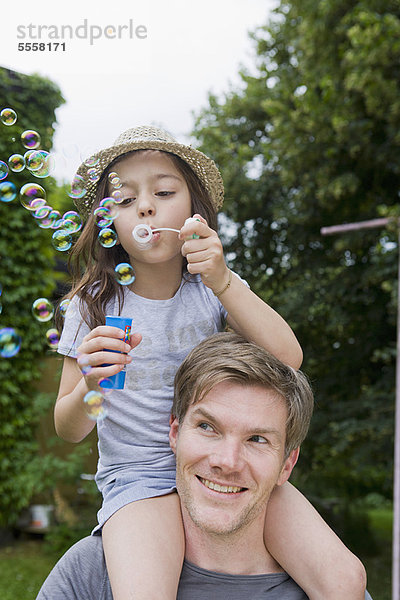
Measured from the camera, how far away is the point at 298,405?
5.70 feet

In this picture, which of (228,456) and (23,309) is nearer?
(228,456)

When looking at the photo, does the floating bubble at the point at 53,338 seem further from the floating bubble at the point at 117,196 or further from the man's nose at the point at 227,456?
the man's nose at the point at 227,456

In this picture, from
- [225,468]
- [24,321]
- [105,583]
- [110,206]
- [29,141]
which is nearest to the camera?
[225,468]

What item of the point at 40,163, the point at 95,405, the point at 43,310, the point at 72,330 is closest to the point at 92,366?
the point at 95,405

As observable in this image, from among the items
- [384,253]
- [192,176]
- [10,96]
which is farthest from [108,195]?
[384,253]

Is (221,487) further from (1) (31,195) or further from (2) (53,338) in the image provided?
(1) (31,195)

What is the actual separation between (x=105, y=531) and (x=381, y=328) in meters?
7.61

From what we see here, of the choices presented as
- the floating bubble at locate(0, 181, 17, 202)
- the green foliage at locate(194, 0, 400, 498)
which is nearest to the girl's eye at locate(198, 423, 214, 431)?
the floating bubble at locate(0, 181, 17, 202)

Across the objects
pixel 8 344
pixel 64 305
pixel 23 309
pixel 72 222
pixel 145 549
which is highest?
pixel 72 222

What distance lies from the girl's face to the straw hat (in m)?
0.03

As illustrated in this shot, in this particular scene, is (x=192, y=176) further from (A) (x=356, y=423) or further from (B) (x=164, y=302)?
(A) (x=356, y=423)

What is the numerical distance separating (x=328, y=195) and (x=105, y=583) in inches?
281

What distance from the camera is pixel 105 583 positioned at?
1667mm

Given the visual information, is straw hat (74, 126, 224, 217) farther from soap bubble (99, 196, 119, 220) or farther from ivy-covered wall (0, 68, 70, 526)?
ivy-covered wall (0, 68, 70, 526)
